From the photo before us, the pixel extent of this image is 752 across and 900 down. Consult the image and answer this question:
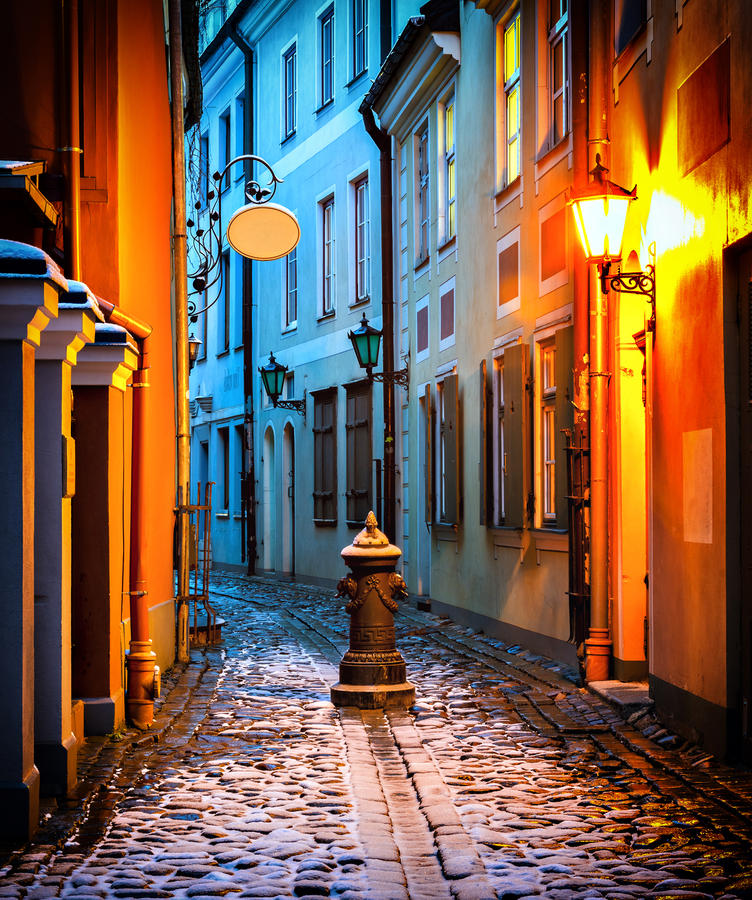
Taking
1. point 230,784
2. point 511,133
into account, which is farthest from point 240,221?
point 230,784

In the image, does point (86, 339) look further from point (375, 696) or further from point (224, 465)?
point (224, 465)

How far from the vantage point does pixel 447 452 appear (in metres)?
15.6

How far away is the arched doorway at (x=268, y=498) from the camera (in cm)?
2530

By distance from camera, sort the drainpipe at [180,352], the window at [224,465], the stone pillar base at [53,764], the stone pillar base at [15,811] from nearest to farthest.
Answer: the stone pillar base at [15,811]
the stone pillar base at [53,764]
the drainpipe at [180,352]
the window at [224,465]

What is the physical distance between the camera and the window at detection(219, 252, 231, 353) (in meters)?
28.2

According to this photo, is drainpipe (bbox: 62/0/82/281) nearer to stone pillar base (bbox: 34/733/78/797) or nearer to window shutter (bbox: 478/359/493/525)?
stone pillar base (bbox: 34/733/78/797)

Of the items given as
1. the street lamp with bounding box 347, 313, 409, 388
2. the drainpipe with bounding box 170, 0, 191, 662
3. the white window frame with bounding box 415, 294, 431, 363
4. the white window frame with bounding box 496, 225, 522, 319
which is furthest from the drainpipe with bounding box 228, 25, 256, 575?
the drainpipe with bounding box 170, 0, 191, 662

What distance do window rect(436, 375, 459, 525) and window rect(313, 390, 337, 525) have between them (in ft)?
17.5

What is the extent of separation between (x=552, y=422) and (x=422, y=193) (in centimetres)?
681

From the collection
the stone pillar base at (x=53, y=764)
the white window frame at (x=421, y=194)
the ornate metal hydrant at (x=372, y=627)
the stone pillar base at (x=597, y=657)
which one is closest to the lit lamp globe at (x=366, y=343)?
the white window frame at (x=421, y=194)

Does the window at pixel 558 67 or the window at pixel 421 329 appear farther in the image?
the window at pixel 421 329

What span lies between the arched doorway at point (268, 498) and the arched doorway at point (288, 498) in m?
0.76

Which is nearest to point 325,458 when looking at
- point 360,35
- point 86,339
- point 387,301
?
point 387,301

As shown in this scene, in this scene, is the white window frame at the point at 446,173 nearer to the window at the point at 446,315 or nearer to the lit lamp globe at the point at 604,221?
the window at the point at 446,315
